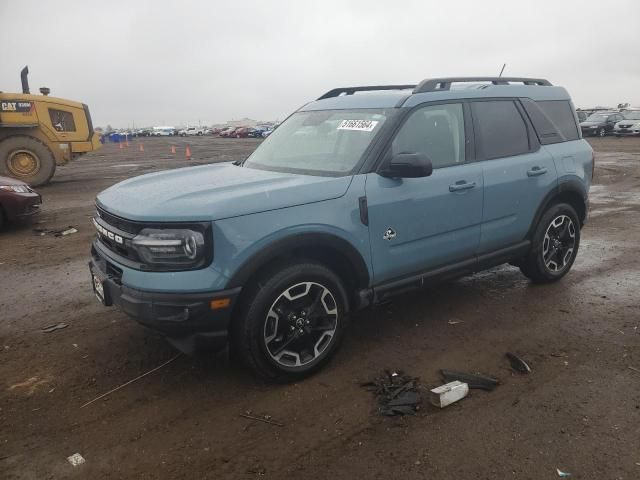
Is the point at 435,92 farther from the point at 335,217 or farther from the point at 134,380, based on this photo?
the point at 134,380

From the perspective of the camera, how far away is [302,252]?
Result: 3398 mm

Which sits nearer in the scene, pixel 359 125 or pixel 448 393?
pixel 448 393

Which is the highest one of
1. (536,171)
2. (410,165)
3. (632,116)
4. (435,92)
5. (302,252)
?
(632,116)

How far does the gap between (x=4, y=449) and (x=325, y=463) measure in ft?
5.84

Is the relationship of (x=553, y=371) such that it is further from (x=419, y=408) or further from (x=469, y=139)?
(x=469, y=139)

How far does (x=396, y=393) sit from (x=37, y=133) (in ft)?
46.0

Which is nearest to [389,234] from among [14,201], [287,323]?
[287,323]

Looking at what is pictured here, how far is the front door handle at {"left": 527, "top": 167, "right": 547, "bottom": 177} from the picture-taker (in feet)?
15.0

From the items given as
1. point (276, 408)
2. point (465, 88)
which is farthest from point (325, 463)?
point (465, 88)

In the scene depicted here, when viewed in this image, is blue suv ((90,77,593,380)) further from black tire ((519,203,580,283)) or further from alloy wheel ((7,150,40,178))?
alloy wheel ((7,150,40,178))

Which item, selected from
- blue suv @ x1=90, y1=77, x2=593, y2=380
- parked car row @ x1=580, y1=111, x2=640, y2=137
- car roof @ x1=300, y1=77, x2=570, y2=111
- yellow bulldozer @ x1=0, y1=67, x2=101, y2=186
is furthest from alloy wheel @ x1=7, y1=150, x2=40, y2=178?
parked car row @ x1=580, y1=111, x2=640, y2=137

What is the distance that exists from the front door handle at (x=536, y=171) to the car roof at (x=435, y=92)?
0.72 m

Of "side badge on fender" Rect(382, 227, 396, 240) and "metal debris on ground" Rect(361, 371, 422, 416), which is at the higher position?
"side badge on fender" Rect(382, 227, 396, 240)

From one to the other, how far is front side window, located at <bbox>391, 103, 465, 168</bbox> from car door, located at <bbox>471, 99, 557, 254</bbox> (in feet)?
0.70
